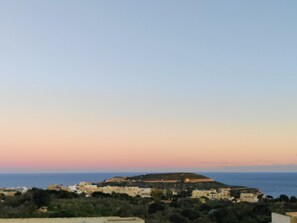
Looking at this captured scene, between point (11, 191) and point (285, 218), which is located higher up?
point (285, 218)

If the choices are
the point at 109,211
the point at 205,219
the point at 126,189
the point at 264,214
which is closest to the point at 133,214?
the point at 109,211

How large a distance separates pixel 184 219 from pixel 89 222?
Result: 10.5 metres

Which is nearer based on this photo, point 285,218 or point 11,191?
point 285,218

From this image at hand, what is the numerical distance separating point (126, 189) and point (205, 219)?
36.8 m

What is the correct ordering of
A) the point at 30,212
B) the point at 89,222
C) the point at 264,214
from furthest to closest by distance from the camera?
the point at 264,214, the point at 30,212, the point at 89,222

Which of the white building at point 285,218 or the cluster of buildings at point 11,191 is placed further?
the cluster of buildings at point 11,191

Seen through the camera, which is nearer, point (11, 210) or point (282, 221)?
point (282, 221)

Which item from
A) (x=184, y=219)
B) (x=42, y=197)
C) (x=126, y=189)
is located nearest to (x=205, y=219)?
(x=184, y=219)

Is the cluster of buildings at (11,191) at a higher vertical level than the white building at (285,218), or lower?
lower

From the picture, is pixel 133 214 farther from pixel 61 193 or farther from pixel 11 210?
pixel 61 193

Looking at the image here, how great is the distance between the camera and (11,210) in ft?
70.9

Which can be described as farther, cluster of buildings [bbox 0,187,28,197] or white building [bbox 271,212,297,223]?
cluster of buildings [bbox 0,187,28,197]

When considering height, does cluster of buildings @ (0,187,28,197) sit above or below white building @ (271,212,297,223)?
below

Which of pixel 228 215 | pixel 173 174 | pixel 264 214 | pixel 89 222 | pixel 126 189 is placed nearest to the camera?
pixel 89 222
